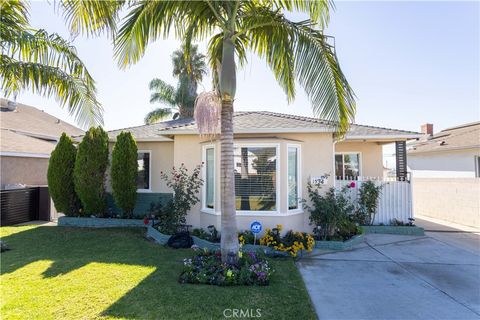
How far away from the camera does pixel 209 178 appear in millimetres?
9125

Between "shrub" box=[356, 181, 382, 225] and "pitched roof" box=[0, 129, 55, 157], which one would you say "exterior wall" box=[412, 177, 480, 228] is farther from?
"pitched roof" box=[0, 129, 55, 157]

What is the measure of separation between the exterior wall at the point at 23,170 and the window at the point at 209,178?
12229 mm

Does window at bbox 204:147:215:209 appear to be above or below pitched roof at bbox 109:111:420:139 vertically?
below

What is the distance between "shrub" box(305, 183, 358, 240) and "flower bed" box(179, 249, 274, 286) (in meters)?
3.22

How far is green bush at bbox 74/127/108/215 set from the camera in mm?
10328

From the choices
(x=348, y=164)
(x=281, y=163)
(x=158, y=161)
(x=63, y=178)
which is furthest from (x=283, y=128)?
(x=63, y=178)

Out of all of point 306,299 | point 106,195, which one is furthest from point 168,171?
point 306,299

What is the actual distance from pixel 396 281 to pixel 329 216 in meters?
2.71

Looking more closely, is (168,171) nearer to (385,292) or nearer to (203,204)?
(203,204)

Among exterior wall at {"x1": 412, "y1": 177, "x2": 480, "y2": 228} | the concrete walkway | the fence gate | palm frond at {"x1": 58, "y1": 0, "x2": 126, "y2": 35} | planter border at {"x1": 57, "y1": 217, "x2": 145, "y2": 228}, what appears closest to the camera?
the concrete walkway

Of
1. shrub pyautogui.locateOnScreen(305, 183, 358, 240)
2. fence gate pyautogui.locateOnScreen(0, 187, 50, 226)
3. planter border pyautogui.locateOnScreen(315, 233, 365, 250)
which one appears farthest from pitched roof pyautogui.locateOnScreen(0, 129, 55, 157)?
planter border pyautogui.locateOnScreen(315, 233, 365, 250)

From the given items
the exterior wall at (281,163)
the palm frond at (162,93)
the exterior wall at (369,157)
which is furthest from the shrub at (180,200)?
the palm frond at (162,93)

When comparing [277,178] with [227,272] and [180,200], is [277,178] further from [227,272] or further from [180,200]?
[227,272]

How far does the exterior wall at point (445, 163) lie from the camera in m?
13.6
